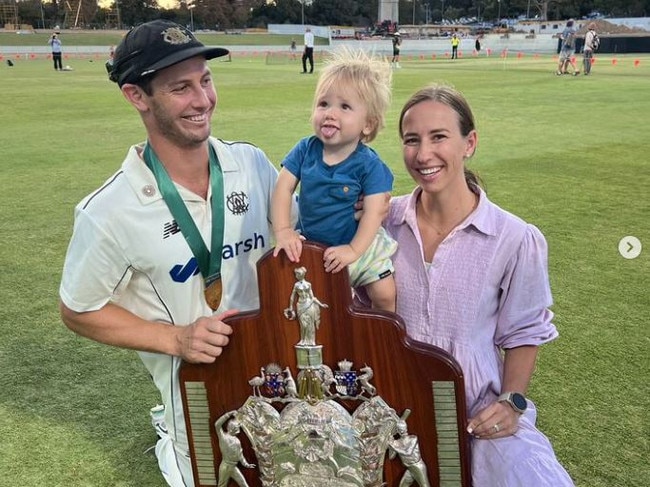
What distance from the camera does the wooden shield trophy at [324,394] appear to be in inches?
83.7

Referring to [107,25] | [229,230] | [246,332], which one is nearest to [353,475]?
[246,332]

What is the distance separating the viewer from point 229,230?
2.56 m

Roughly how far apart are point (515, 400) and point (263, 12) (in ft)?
314

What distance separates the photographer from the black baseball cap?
2.31 metres

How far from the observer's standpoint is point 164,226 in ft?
7.97

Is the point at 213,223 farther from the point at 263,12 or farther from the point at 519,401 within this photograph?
the point at 263,12

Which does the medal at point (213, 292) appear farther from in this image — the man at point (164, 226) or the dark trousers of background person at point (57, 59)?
the dark trousers of background person at point (57, 59)

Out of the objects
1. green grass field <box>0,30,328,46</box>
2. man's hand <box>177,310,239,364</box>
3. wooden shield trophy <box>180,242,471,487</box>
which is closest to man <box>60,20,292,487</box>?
man's hand <box>177,310,239,364</box>

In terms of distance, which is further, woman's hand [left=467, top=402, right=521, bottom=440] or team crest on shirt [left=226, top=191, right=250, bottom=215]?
team crest on shirt [left=226, top=191, right=250, bottom=215]

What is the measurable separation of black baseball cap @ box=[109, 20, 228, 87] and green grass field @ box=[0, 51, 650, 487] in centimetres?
191

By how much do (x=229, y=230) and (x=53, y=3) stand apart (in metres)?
86.4

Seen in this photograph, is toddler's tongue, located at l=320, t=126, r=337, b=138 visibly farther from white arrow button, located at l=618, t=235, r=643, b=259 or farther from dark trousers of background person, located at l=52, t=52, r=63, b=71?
dark trousers of background person, located at l=52, t=52, r=63, b=71

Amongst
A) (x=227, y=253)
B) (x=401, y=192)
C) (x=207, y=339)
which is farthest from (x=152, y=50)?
(x=401, y=192)

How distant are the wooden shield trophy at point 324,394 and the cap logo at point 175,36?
2.78ft
